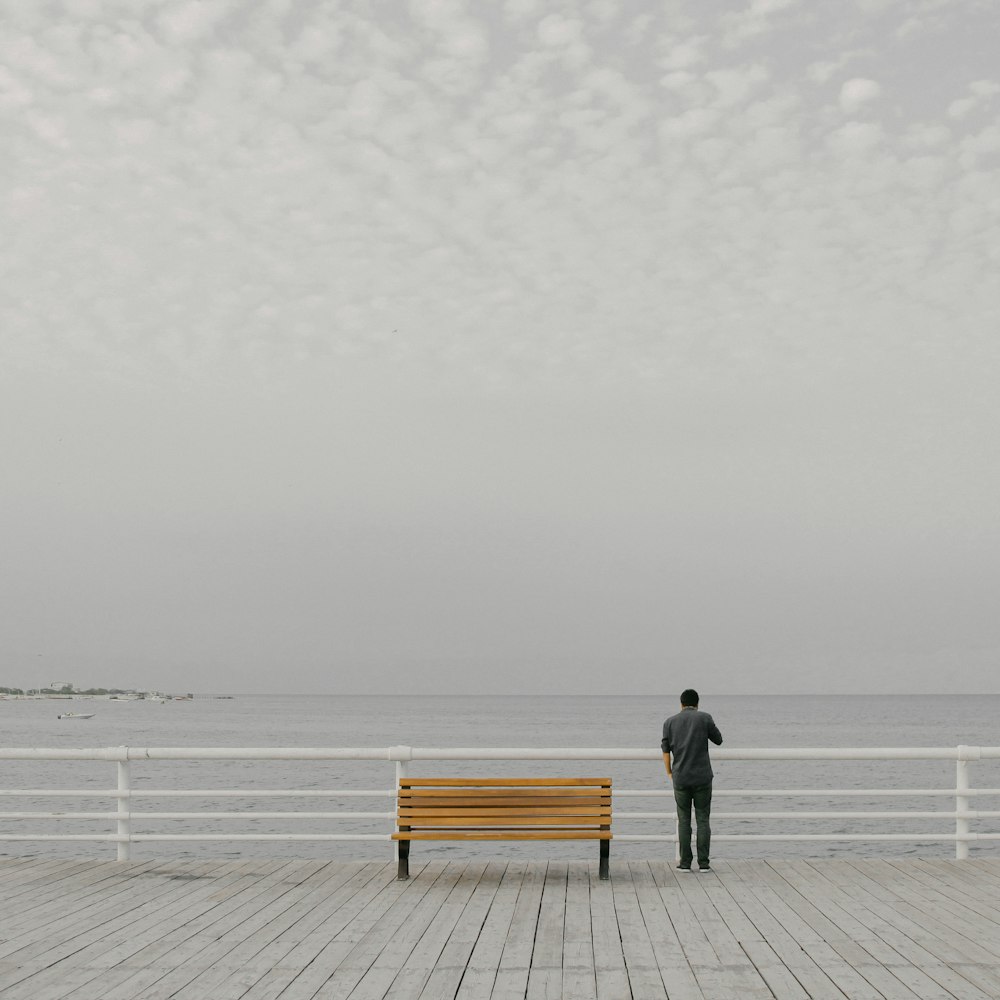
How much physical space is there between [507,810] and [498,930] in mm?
1669

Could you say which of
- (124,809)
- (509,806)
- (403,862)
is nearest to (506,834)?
(509,806)

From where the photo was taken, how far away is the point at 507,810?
29.4 ft

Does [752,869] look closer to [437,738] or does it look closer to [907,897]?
[907,897]

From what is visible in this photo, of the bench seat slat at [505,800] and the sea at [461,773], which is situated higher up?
the bench seat slat at [505,800]

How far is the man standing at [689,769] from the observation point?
9.56 meters

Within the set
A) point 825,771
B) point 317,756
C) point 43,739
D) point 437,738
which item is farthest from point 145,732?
point 317,756

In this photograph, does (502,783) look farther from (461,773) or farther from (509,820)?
(461,773)

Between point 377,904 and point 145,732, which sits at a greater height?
point 377,904

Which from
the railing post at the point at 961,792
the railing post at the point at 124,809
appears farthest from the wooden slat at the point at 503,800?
the railing post at the point at 961,792

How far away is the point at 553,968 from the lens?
20.9 feet

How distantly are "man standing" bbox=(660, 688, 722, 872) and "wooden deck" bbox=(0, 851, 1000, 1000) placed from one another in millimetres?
338

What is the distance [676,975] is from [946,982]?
1485 millimetres

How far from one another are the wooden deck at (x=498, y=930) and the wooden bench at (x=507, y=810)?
0.44 meters

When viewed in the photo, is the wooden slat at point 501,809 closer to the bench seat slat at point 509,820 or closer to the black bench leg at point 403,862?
the bench seat slat at point 509,820
